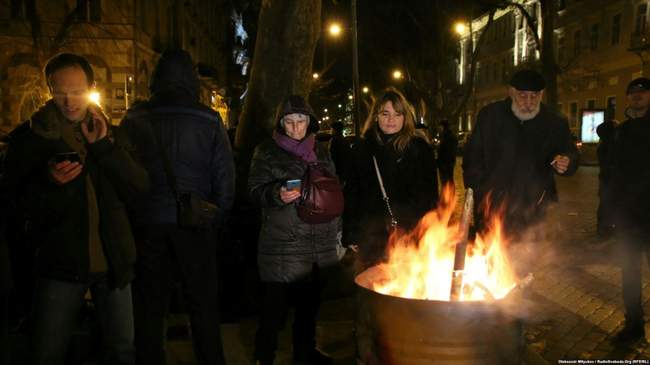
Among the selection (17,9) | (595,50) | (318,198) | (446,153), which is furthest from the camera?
(595,50)

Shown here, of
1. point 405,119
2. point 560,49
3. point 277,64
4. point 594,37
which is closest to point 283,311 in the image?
point 405,119

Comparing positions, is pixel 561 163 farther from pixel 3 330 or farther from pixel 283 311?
pixel 3 330

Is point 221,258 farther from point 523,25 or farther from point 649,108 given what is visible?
point 523,25

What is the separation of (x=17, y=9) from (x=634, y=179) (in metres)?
24.0

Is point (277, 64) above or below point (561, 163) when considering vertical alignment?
above

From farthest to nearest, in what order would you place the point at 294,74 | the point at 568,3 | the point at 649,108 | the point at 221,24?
the point at 221,24 < the point at 568,3 < the point at 294,74 < the point at 649,108

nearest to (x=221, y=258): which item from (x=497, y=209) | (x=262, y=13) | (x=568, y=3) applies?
(x=497, y=209)

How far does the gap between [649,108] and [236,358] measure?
391 centimetres

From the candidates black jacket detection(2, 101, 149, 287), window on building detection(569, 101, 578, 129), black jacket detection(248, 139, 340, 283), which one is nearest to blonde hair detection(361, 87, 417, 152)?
black jacket detection(248, 139, 340, 283)

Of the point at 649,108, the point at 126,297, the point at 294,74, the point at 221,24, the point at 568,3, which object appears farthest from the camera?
the point at 221,24

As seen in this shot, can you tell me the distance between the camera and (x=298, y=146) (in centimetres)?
373

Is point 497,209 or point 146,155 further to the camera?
point 497,209

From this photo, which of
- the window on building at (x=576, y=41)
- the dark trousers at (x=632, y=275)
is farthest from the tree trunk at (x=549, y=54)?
the window on building at (x=576, y=41)

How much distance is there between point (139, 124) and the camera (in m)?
3.14
